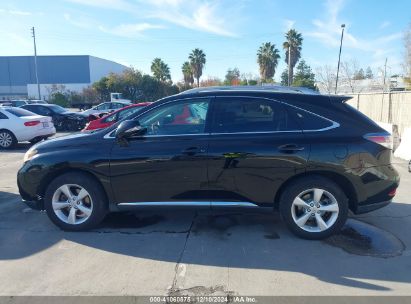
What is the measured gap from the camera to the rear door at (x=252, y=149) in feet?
13.5

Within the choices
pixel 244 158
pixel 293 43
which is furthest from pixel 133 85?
pixel 244 158

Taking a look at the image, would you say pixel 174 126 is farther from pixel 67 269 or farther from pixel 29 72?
pixel 29 72

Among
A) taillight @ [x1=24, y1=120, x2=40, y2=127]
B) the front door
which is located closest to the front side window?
the front door

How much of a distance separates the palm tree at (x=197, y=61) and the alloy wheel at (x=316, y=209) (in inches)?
2276

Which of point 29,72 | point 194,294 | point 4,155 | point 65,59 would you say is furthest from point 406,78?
point 29,72

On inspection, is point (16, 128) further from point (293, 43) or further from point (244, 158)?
point (293, 43)

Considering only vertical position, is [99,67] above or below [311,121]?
above

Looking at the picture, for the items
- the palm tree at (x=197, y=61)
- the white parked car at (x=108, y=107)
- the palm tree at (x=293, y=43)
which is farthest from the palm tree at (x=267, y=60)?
the white parked car at (x=108, y=107)

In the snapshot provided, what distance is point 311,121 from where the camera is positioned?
4168 mm

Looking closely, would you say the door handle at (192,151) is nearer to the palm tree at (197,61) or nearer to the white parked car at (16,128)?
the white parked car at (16,128)

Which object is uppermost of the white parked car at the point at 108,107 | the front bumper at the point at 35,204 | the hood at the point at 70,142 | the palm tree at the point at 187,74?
the palm tree at the point at 187,74

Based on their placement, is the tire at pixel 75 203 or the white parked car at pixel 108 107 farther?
the white parked car at pixel 108 107

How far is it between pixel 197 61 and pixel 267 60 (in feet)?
45.3

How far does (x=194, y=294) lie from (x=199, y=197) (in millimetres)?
1367
